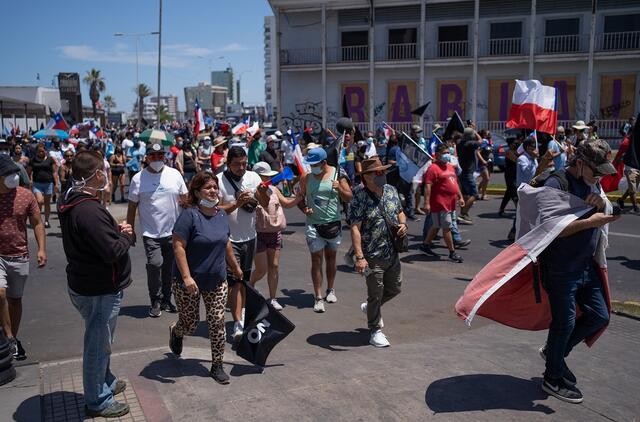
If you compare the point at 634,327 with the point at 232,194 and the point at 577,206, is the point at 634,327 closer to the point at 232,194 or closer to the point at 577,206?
the point at 577,206

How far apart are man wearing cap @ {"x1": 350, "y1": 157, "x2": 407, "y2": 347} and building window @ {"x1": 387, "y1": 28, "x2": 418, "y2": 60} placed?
98.8ft

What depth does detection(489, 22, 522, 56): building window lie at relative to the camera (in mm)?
32562

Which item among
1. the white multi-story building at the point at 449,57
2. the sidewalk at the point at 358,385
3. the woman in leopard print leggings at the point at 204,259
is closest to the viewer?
the sidewalk at the point at 358,385

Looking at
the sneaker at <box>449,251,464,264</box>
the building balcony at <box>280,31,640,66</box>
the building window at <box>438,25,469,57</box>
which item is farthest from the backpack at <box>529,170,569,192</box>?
the building window at <box>438,25,469,57</box>

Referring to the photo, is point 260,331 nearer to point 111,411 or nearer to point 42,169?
point 111,411

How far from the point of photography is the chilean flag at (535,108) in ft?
27.8

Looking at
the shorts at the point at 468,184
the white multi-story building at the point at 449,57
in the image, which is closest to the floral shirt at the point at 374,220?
the shorts at the point at 468,184

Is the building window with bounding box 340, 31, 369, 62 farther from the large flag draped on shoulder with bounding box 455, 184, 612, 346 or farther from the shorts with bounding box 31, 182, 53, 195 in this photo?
the large flag draped on shoulder with bounding box 455, 184, 612, 346

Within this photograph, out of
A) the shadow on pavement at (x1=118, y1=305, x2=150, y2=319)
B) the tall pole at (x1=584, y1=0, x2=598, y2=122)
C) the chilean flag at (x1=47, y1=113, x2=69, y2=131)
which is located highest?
the tall pole at (x1=584, y1=0, x2=598, y2=122)

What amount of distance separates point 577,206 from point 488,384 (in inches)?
59.4

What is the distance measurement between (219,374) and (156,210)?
2379 mm

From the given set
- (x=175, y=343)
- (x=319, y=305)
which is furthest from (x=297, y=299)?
(x=175, y=343)

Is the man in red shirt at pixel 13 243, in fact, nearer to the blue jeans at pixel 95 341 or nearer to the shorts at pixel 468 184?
the blue jeans at pixel 95 341

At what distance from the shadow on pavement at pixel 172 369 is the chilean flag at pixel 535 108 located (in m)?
5.83
